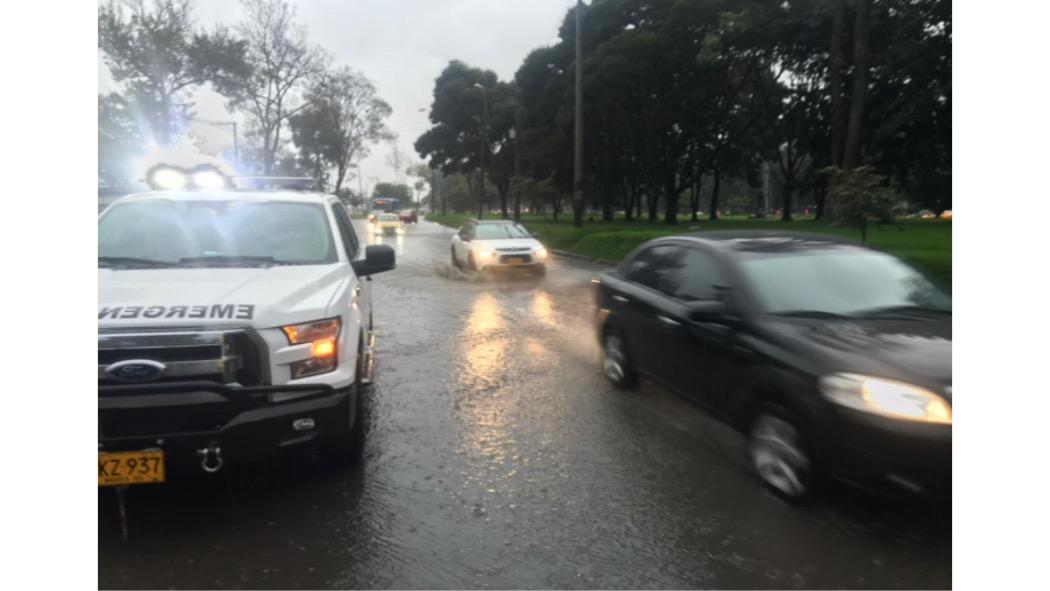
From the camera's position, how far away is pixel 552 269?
18.4 metres

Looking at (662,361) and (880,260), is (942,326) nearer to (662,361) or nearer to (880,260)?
(880,260)

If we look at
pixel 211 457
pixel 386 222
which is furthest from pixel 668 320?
pixel 386 222

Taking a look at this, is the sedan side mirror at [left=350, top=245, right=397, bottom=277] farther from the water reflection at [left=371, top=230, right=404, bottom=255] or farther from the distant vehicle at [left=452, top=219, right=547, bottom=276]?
the water reflection at [left=371, top=230, right=404, bottom=255]

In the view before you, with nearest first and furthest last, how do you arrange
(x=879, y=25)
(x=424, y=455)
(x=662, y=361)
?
(x=424, y=455) < (x=662, y=361) < (x=879, y=25)

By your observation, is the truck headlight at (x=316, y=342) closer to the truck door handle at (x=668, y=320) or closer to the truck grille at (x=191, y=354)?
the truck grille at (x=191, y=354)

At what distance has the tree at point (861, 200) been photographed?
449 inches

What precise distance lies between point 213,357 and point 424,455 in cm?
172

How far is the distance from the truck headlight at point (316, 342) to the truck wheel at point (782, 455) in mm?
2547

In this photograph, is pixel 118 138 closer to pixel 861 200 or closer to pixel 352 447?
pixel 861 200

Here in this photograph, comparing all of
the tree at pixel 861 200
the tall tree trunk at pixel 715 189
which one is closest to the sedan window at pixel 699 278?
the tree at pixel 861 200

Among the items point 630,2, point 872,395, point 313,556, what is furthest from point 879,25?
point 313,556

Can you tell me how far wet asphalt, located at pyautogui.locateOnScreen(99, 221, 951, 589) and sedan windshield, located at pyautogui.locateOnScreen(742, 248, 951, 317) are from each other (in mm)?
1112

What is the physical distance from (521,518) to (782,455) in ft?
5.07

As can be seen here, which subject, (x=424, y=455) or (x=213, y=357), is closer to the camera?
(x=213, y=357)
